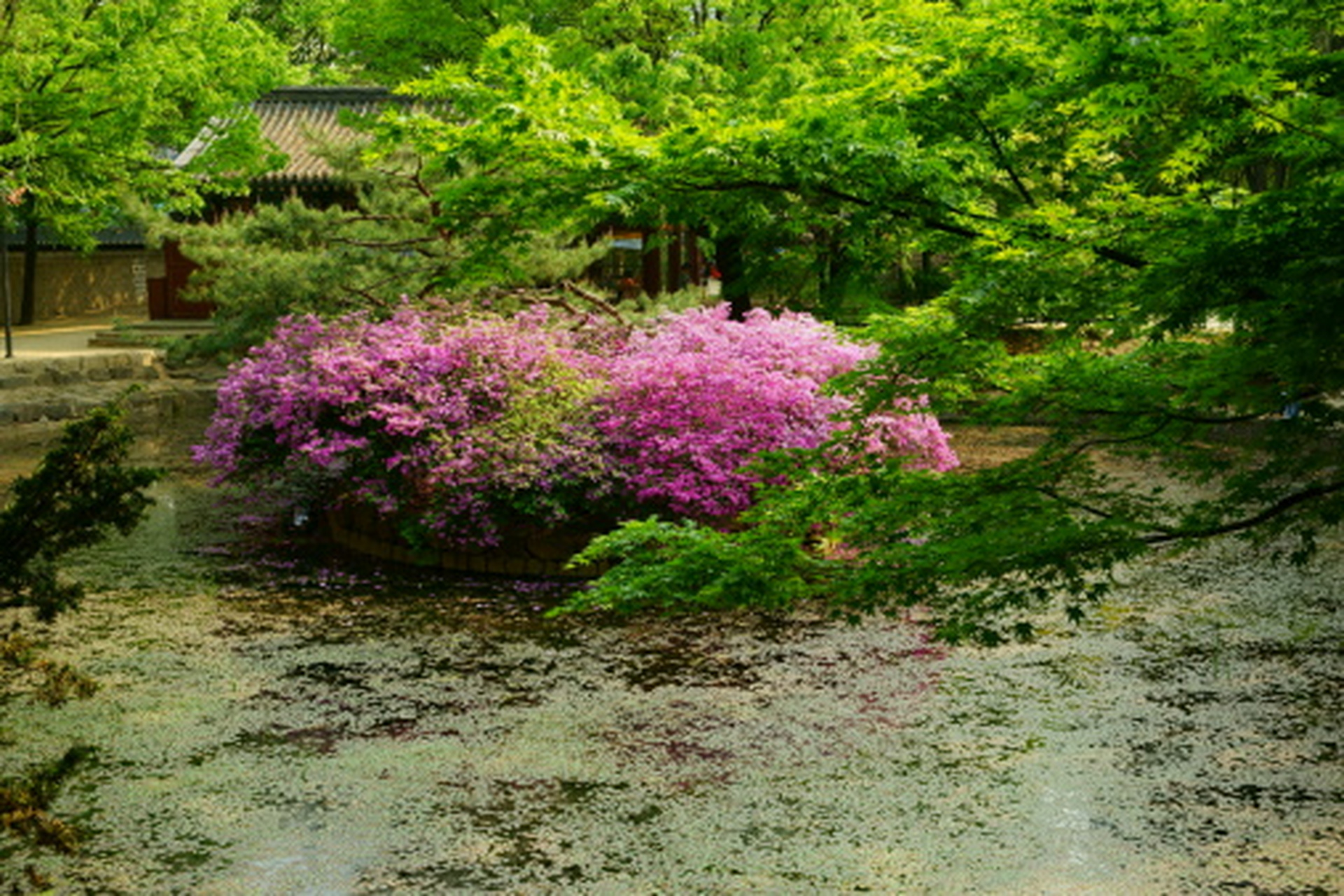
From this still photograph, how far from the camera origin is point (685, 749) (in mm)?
8703

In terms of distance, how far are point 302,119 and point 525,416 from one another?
28.0 metres

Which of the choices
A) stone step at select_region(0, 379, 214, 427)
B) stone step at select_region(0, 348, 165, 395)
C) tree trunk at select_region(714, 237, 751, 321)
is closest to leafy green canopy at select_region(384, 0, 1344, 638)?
tree trunk at select_region(714, 237, 751, 321)

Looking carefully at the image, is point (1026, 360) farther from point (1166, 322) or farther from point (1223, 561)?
point (1223, 561)

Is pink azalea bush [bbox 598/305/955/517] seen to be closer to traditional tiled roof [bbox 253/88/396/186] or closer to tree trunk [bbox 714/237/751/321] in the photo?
tree trunk [bbox 714/237/751/321]

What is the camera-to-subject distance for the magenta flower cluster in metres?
13.8

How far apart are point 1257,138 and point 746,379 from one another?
9.06 m

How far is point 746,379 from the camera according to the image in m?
14.4

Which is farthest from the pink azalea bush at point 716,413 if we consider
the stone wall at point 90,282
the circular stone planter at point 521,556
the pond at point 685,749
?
the stone wall at point 90,282

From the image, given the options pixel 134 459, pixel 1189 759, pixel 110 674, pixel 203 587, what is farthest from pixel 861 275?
pixel 134 459

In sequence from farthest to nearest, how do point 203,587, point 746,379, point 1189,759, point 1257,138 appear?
point 746,379, point 203,587, point 1189,759, point 1257,138

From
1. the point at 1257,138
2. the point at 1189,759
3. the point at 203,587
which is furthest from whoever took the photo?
the point at 203,587

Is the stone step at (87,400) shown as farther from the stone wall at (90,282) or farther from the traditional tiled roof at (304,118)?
the stone wall at (90,282)

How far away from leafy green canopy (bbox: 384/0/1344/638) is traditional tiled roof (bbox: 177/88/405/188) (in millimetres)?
31132

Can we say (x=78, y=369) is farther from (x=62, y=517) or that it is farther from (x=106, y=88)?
(x=62, y=517)
